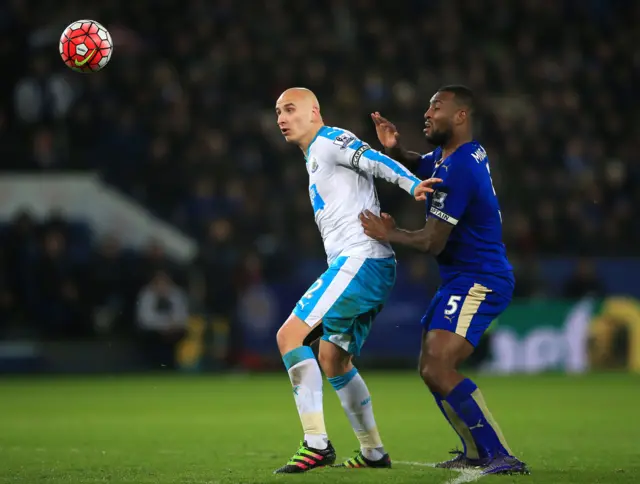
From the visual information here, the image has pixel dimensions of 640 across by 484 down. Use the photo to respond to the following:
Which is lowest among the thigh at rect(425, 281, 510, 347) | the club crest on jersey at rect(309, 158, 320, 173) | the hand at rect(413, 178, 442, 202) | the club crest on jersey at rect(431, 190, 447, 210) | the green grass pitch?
the green grass pitch

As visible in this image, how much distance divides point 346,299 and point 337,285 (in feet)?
0.35

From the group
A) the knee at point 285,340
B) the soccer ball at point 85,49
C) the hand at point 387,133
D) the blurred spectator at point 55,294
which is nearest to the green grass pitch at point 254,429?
the knee at point 285,340

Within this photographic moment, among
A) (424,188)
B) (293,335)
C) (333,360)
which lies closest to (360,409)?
(333,360)

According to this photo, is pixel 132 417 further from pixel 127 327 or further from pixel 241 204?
pixel 241 204

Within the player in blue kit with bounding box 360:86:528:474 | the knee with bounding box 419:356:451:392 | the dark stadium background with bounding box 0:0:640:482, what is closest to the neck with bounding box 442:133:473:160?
the player in blue kit with bounding box 360:86:528:474

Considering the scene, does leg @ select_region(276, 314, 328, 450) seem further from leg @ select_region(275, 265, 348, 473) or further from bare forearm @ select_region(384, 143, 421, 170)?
bare forearm @ select_region(384, 143, 421, 170)

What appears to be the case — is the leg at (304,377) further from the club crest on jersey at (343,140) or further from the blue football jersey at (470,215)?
the club crest on jersey at (343,140)

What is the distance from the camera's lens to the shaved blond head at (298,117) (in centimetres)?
759

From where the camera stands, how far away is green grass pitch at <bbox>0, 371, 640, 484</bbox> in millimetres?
7188

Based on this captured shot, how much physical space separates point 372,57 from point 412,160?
15.7 m

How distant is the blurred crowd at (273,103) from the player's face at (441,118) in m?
11.2

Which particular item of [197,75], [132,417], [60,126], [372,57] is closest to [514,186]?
[372,57]

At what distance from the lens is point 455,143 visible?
7.30 m

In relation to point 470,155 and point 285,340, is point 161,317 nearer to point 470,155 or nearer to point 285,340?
point 285,340
